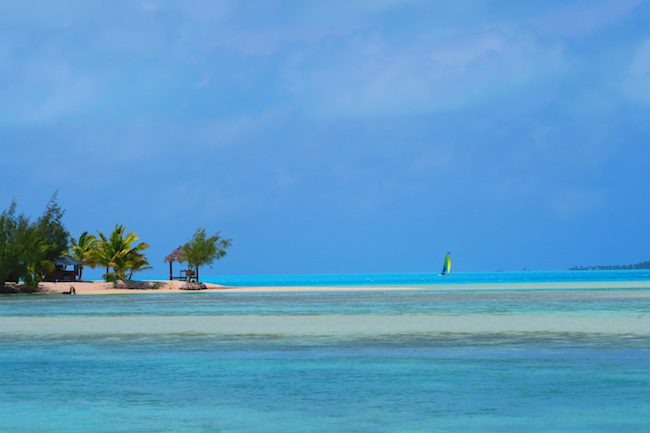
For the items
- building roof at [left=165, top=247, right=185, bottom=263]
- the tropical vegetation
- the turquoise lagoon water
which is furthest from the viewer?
building roof at [left=165, top=247, right=185, bottom=263]

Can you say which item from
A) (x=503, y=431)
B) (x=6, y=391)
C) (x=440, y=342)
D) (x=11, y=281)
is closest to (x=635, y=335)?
(x=440, y=342)

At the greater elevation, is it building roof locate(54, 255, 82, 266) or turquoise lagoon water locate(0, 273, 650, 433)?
building roof locate(54, 255, 82, 266)

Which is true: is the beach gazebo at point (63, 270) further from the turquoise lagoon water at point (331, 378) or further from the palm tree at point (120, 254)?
the turquoise lagoon water at point (331, 378)

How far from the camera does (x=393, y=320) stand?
34.8 m

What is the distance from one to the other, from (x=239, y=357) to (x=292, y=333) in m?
7.43

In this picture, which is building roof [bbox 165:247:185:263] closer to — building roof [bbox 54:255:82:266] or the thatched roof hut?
the thatched roof hut

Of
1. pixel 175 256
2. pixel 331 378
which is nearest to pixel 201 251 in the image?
pixel 175 256

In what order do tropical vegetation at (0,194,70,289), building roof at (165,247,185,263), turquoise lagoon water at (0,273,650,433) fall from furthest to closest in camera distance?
building roof at (165,247,185,263), tropical vegetation at (0,194,70,289), turquoise lagoon water at (0,273,650,433)

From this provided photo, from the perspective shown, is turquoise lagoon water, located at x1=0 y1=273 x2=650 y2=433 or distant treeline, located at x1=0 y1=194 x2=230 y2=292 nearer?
turquoise lagoon water, located at x1=0 y1=273 x2=650 y2=433

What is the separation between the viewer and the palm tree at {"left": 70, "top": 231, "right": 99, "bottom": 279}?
86625mm

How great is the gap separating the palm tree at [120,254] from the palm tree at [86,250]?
4.33 feet

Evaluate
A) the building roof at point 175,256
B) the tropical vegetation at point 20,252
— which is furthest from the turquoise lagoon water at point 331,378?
the building roof at point 175,256

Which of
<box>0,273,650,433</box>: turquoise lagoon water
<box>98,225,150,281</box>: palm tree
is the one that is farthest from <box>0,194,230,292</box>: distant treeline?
Answer: <box>0,273,650,433</box>: turquoise lagoon water

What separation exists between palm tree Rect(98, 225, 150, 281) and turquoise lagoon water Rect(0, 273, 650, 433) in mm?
52478
